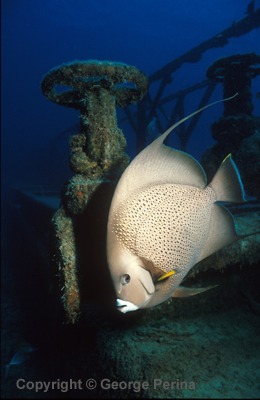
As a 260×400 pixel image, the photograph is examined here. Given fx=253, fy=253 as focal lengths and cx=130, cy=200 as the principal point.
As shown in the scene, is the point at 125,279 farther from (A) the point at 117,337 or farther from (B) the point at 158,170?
(A) the point at 117,337

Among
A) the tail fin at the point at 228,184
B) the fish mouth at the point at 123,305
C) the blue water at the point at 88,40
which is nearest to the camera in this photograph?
the fish mouth at the point at 123,305

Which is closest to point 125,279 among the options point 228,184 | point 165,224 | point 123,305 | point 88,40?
point 123,305

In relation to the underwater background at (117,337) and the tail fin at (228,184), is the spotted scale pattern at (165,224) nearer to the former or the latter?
the tail fin at (228,184)

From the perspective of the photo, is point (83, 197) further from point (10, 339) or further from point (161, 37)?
point (161, 37)

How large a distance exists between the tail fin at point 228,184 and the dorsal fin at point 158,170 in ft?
0.25

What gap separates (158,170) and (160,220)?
255 mm

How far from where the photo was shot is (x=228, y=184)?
1.42 meters

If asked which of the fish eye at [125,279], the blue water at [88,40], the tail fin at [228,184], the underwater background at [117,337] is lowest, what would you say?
the underwater background at [117,337]

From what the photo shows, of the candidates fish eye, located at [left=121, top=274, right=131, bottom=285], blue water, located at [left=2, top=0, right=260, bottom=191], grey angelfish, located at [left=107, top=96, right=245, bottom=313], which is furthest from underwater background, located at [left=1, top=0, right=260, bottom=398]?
blue water, located at [left=2, top=0, right=260, bottom=191]

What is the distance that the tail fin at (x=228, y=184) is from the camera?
55.3 inches

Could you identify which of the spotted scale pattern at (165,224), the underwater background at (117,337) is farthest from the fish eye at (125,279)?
the underwater background at (117,337)

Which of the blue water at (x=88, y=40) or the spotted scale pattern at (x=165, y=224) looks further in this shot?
the blue water at (x=88, y=40)

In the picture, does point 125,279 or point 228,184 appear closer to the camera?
point 125,279

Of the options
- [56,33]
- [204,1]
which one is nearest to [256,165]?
[204,1]
